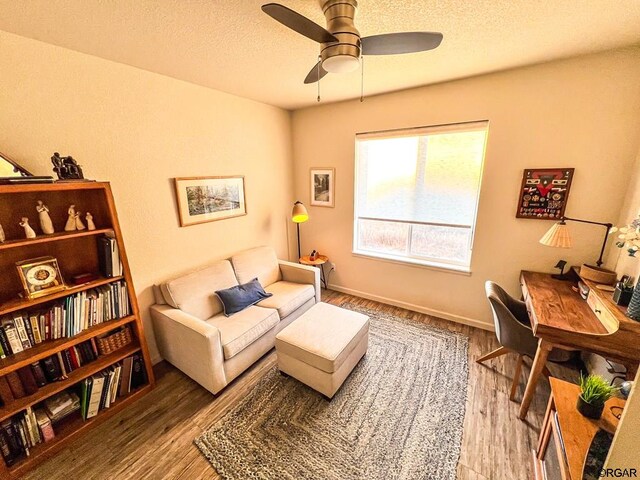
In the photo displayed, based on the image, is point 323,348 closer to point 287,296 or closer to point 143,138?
point 287,296

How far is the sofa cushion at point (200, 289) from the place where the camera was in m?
2.19

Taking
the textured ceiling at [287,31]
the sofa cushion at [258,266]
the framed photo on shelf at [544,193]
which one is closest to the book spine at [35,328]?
the sofa cushion at [258,266]

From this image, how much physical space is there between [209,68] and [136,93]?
24.4 inches

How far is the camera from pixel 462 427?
1.69 meters

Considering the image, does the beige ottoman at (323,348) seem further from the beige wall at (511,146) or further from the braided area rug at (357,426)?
the beige wall at (511,146)

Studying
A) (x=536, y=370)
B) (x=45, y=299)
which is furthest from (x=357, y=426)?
(x=45, y=299)

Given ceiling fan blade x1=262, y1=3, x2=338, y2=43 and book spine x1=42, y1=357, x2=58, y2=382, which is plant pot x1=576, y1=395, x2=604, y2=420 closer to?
ceiling fan blade x1=262, y1=3, x2=338, y2=43

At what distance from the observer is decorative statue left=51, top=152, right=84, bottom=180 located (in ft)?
5.05

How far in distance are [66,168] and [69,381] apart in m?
1.39

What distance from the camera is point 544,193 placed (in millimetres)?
2207

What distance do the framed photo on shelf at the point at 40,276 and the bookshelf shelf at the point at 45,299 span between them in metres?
0.05

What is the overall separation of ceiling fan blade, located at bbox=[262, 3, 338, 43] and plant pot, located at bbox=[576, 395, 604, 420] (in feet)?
6.69

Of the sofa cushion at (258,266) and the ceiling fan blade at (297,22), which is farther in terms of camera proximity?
the sofa cushion at (258,266)

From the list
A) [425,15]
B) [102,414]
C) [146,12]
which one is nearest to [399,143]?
[425,15]
